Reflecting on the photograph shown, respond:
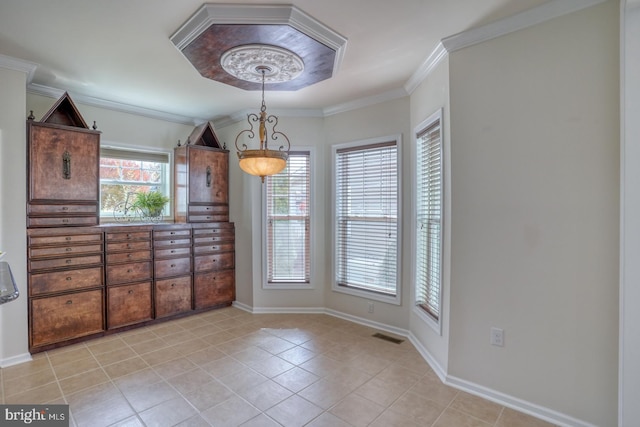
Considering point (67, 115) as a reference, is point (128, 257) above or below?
below

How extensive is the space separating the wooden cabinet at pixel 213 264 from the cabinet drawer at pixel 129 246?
0.60 m

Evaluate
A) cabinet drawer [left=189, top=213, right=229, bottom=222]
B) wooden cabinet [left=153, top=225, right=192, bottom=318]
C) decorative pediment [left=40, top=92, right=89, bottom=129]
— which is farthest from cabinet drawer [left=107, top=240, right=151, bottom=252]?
decorative pediment [left=40, top=92, right=89, bottom=129]

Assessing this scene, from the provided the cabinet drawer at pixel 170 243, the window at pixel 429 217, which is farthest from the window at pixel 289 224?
the window at pixel 429 217

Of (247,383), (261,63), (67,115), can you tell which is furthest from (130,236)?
(261,63)

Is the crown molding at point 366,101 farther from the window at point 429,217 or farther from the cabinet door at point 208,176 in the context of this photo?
the cabinet door at point 208,176

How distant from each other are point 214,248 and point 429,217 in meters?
2.92

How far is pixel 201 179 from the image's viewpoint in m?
4.39

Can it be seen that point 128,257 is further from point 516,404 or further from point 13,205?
point 516,404

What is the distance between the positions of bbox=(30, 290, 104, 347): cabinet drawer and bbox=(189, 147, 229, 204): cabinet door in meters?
1.60

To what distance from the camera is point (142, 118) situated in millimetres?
4301

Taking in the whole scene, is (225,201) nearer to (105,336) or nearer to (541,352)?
(105,336)

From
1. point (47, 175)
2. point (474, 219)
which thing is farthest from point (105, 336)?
point (474, 219)

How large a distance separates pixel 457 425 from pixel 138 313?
11.4 ft

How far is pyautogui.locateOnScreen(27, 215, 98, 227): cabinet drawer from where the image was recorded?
311 centimetres
